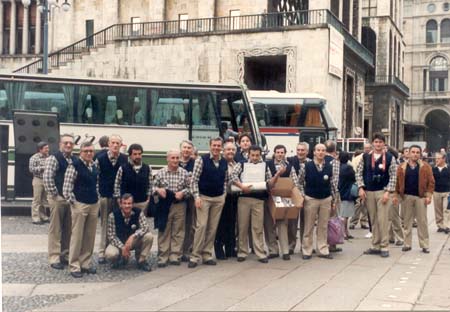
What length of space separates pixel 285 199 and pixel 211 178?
139 centimetres

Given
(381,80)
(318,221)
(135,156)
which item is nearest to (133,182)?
(135,156)

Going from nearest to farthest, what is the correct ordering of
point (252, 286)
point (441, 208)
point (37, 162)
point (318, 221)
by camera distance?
point (252, 286) → point (318, 221) → point (37, 162) → point (441, 208)

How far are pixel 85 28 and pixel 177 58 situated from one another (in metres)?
9.79

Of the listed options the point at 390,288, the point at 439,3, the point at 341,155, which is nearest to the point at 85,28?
the point at 341,155

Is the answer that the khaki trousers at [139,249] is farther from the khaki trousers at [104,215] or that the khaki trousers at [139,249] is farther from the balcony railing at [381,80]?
the balcony railing at [381,80]

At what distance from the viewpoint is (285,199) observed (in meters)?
10.2

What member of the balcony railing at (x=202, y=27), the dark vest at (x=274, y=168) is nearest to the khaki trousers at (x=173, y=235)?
the dark vest at (x=274, y=168)

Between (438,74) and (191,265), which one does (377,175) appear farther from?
(438,74)

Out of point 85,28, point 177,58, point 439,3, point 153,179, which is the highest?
point 439,3

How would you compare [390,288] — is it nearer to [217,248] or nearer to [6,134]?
[217,248]

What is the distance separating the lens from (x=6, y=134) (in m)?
16.6

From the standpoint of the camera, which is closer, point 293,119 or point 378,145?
point 378,145

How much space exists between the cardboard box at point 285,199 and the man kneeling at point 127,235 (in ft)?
7.30

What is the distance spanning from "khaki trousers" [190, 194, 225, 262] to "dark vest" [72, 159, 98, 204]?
71.3 inches
